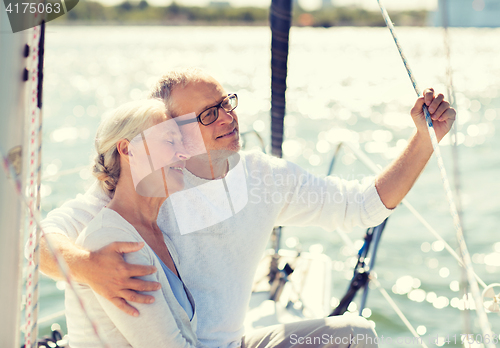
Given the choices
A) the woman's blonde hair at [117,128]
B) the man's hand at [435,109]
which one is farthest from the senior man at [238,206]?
the woman's blonde hair at [117,128]

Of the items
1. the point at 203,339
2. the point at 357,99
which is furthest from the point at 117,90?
the point at 203,339

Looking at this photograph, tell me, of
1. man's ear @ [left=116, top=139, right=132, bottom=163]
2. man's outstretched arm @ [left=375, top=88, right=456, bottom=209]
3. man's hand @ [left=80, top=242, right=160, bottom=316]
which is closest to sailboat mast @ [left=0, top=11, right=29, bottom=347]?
man's hand @ [left=80, top=242, right=160, bottom=316]

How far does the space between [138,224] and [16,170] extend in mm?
308

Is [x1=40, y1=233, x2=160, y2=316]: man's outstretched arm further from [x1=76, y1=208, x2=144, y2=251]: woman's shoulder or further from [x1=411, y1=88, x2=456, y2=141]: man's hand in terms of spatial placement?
[x1=411, y1=88, x2=456, y2=141]: man's hand

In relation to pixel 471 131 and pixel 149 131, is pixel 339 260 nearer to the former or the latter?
pixel 149 131

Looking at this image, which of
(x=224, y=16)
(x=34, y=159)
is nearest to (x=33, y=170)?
(x=34, y=159)

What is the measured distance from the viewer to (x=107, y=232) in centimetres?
99

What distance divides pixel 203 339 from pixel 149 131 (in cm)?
56

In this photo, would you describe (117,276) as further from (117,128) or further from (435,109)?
(435,109)

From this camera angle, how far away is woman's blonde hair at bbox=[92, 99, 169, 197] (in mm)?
1085

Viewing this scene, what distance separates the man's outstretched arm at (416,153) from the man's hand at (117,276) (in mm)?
718

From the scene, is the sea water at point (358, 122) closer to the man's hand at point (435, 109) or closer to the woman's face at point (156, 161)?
the woman's face at point (156, 161)

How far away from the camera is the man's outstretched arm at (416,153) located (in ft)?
4.07

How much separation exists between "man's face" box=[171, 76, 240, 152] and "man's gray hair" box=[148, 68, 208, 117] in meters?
0.01
